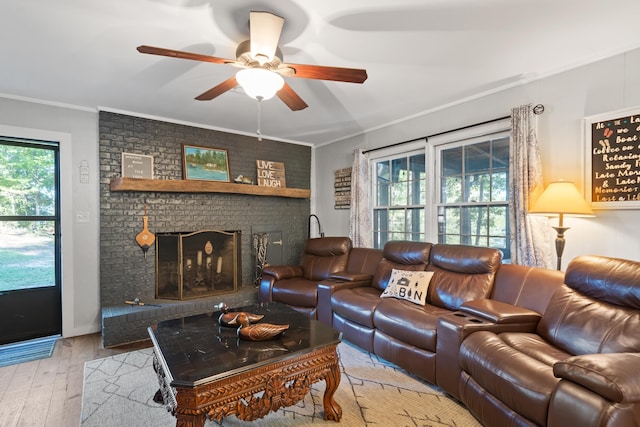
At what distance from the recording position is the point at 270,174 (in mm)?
4953

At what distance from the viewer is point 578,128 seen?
2.63 m

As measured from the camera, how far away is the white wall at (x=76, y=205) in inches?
136

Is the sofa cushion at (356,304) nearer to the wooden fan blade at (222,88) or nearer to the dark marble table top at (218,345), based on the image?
the dark marble table top at (218,345)

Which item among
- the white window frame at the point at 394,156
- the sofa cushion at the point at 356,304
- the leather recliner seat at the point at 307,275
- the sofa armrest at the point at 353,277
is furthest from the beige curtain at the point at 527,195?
the leather recliner seat at the point at 307,275

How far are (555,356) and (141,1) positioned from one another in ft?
10.3

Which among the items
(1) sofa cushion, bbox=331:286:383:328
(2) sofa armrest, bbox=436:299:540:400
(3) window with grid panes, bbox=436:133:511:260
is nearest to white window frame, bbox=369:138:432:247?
(3) window with grid panes, bbox=436:133:511:260

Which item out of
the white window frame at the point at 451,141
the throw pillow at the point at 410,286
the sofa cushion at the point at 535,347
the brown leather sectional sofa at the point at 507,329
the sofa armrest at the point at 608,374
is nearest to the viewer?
the sofa armrest at the point at 608,374

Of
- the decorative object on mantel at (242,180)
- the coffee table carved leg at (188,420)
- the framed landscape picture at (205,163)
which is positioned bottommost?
the coffee table carved leg at (188,420)

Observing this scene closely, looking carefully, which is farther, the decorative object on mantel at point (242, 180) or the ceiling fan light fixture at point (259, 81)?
the decorative object on mantel at point (242, 180)

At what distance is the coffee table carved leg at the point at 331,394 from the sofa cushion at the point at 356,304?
94cm

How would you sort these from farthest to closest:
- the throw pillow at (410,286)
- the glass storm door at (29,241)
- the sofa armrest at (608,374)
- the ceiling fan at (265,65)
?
the glass storm door at (29,241) < the throw pillow at (410,286) < the ceiling fan at (265,65) < the sofa armrest at (608,374)

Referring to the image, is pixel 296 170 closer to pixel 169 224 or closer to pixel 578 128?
pixel 169 224

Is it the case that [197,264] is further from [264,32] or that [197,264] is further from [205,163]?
[264,32]

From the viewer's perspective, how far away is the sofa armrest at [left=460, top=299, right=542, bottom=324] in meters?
2.19
